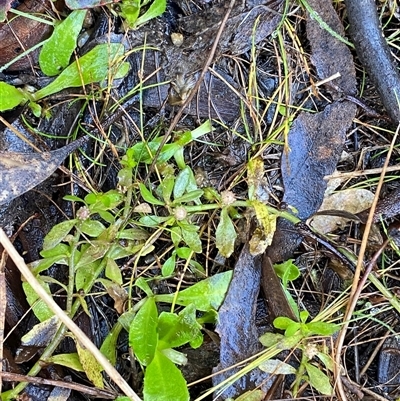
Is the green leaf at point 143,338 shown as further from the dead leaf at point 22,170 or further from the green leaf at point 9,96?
the green leaf at point 9,96

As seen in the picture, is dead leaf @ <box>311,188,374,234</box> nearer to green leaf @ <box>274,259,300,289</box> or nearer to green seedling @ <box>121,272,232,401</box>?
green leaf @ <box>274,259,300,289</box>

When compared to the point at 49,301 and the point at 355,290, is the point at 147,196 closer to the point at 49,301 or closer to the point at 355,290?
the point at 49,301

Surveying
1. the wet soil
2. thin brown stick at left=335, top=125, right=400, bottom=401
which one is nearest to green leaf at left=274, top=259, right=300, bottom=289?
the wet soil

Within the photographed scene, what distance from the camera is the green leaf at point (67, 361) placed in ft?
4.02

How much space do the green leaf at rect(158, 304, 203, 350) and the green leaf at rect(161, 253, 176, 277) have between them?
0.10 metres

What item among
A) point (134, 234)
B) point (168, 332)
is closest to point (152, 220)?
point (134, 234)

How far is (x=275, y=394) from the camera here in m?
1.27

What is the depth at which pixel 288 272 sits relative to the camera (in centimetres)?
127

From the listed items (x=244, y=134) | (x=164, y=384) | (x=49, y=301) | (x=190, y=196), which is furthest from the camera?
(x=244, y=134)

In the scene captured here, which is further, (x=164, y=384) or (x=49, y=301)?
(x=164, y=384)

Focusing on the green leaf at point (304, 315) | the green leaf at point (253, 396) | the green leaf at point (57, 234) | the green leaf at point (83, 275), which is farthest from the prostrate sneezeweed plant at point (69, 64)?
the green leaf at point (253, 396)

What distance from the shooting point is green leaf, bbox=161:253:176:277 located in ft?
4.20

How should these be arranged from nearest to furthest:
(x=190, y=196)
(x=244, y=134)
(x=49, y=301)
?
(x=49, y=301) < (x=190, y=196) < (x=244, y=134)

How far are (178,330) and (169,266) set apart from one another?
156mm
